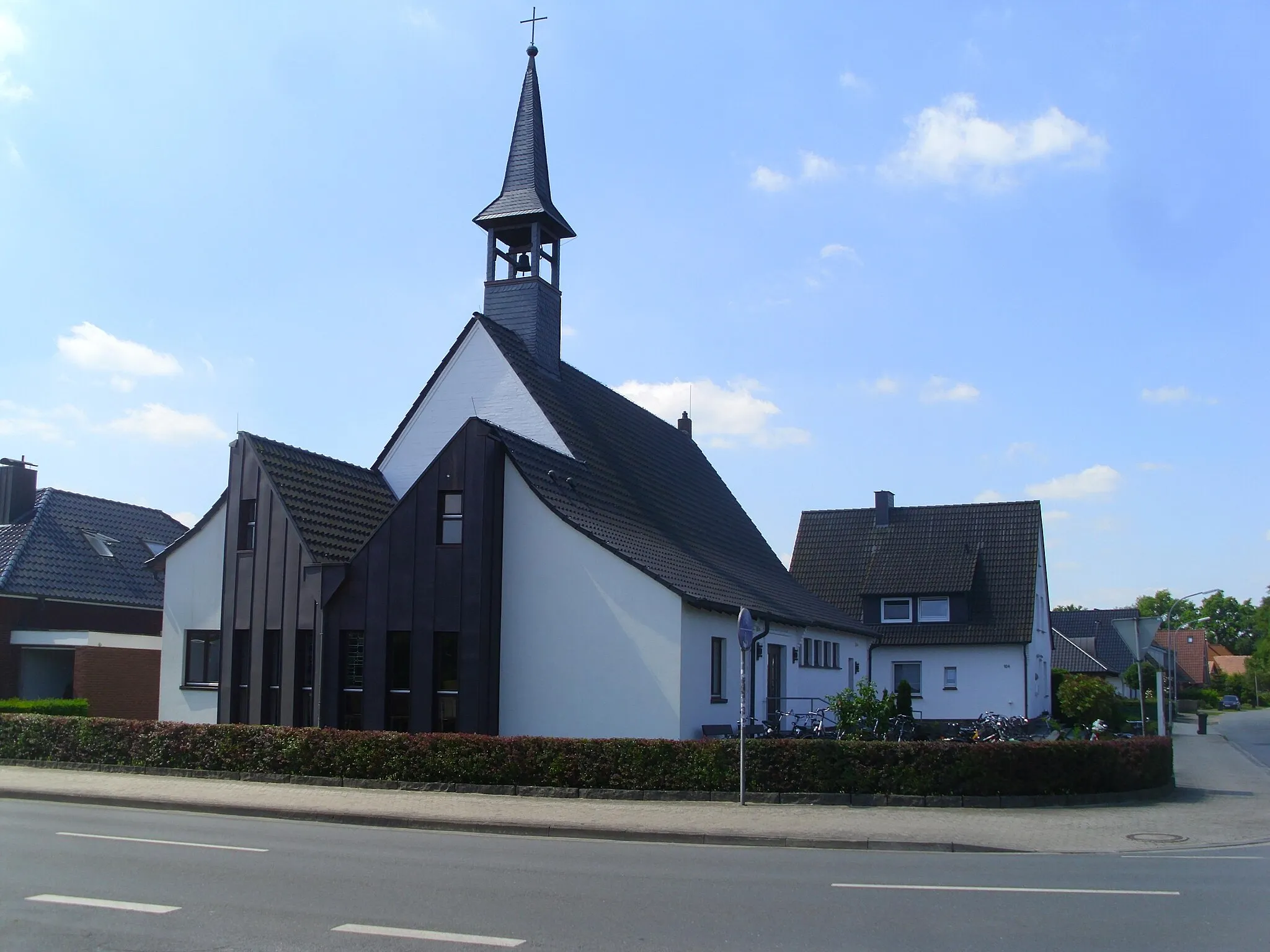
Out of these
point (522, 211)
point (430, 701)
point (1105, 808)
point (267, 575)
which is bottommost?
point (1105, 808)

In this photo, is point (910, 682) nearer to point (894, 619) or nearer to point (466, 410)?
point (894, 619)

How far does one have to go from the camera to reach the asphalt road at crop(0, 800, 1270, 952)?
807cm

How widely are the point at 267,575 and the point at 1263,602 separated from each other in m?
163

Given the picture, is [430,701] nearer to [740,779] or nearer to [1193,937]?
[740,779]

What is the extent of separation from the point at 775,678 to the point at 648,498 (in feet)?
17.5

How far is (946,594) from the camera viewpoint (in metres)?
41.8

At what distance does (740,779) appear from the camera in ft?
55.3

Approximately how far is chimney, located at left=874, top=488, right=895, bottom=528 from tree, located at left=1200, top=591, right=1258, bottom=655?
137 meters

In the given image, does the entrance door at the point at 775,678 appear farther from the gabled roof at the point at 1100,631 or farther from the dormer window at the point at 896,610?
the gabled roof at the point at 1100,631

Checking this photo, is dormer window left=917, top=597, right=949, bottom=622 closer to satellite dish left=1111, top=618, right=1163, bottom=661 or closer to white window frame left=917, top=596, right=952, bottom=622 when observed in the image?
white window frame left=917, top=596, right=952, bottom=622

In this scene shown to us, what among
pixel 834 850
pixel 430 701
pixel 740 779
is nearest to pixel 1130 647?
pixel 740 779

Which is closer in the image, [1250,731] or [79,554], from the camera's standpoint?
[79,554]

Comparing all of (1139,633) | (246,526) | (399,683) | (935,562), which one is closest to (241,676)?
(246,526)

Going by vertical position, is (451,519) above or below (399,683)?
above
